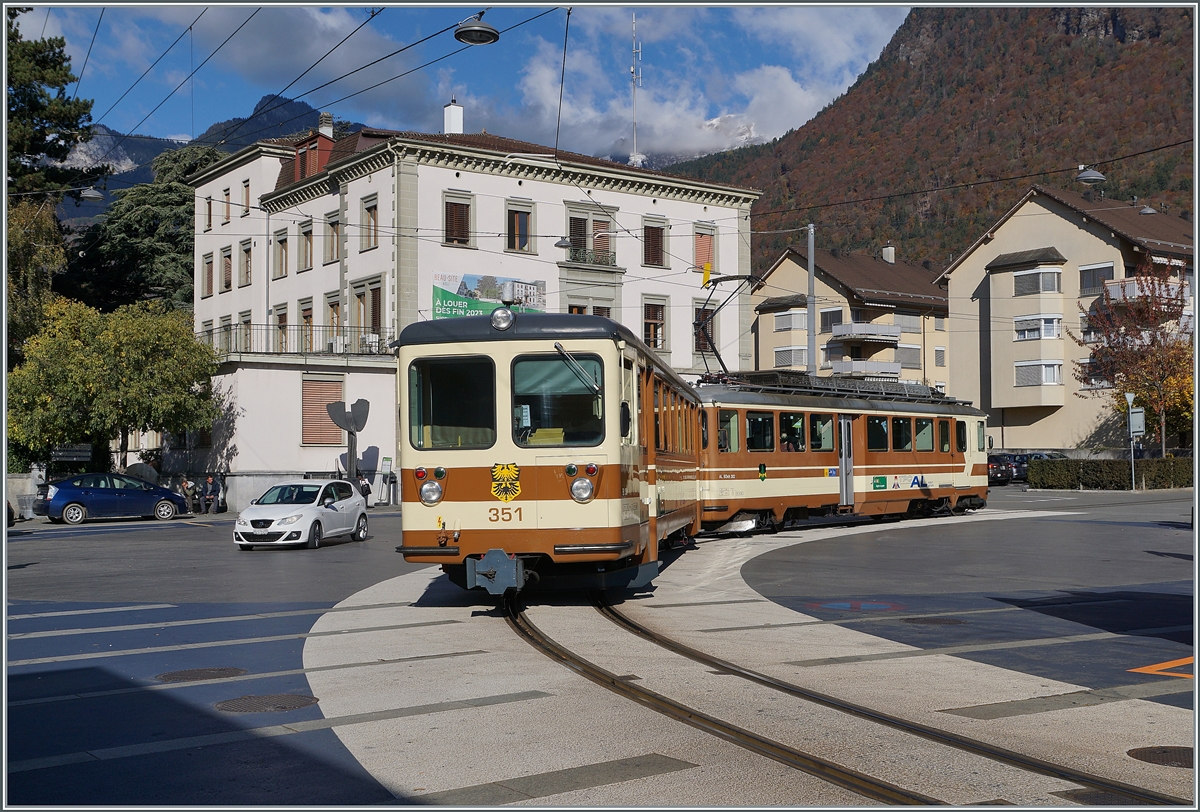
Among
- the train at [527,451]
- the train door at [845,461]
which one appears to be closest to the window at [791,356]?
the train door at [845,461]

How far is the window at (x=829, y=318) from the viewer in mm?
71812

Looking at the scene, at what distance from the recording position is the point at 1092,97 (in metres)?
122

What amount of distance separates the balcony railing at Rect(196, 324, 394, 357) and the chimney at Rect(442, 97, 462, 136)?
11.5 metres

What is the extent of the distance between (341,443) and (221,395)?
4.15 metres

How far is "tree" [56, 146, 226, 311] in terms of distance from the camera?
60250 mm

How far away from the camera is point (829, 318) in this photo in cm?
7250

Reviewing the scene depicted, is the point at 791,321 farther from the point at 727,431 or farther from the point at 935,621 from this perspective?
the point at 935,621

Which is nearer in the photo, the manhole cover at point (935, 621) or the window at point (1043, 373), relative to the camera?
the manhole cover at point (935, 621)

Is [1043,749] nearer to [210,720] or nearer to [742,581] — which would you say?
[210,720]

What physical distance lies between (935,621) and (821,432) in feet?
48.9

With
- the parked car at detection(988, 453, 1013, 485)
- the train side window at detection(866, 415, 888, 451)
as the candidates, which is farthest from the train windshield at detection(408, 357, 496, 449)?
the parked car at detection(988, 453, 1013, 485)

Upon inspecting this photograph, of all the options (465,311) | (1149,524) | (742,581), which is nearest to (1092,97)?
(465,311)

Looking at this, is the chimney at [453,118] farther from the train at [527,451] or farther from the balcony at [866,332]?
the train at [527,451]

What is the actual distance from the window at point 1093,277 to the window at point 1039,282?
45.7 inches
